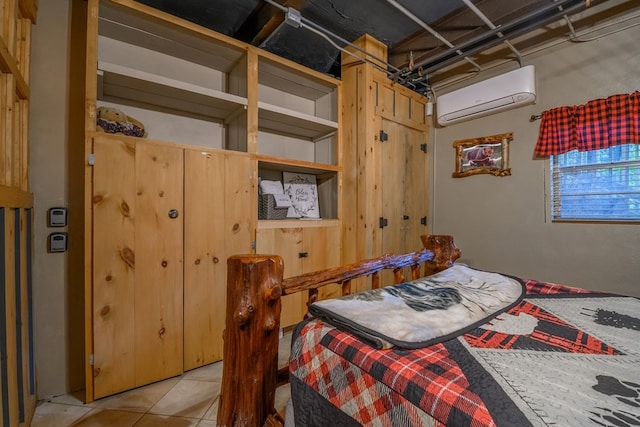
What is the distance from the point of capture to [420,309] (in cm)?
97

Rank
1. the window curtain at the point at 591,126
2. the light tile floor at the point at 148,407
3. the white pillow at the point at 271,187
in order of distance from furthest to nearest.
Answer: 1. the white pillow at the point at 271,187
2. the window curtain at the point at 591,126
3. the light tile floor at the point at 148,407

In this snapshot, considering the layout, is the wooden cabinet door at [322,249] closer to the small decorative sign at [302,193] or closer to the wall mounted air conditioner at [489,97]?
the small decorative sign at [302,193]

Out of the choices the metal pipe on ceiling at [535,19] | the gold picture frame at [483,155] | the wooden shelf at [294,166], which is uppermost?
the metal pipe on ceiling at [535,19]

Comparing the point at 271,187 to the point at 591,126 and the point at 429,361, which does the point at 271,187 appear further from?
the point at 591,126

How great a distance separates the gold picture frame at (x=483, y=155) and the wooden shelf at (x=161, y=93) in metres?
2.19

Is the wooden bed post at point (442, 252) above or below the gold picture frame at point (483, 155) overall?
below

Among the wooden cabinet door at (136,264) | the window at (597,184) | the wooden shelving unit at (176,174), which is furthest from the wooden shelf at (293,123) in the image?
the window at (597,184)

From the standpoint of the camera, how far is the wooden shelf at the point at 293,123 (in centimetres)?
224

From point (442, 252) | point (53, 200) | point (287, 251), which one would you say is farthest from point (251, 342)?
point (53, 200)

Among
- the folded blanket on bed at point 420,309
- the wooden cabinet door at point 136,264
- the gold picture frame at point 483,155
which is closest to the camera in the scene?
the folded blanket on bed at point 420,309

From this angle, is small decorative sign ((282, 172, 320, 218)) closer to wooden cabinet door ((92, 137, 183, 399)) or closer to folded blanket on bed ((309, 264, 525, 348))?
wooden cabinet door ((92, 137, 183, 399))

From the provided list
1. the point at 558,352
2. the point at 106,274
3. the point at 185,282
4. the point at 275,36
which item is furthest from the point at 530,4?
the point at 106,274

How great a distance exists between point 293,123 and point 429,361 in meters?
2.24

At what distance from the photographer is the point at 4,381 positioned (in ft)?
3.29
